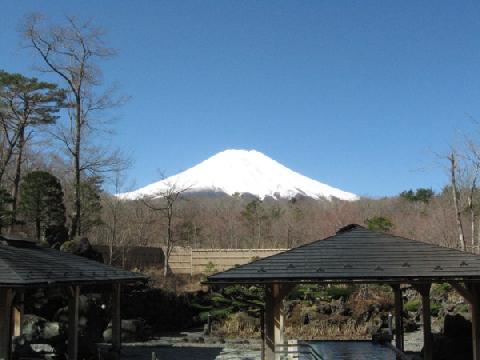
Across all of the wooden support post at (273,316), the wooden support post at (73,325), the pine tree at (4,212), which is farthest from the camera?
the pine tree at (4,212)

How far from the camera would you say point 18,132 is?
25.2 meters

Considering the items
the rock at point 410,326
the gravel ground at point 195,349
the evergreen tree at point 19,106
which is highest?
the evergreen tree at point 19,106

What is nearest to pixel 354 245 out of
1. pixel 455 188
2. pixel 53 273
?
pixel 53 273

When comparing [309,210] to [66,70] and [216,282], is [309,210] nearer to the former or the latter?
[66,70]

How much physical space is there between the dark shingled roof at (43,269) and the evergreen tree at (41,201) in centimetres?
839

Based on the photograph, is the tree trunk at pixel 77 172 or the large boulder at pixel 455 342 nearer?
the large boulder at pixel 455 342

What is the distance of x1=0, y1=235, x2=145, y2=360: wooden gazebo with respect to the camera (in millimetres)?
10016

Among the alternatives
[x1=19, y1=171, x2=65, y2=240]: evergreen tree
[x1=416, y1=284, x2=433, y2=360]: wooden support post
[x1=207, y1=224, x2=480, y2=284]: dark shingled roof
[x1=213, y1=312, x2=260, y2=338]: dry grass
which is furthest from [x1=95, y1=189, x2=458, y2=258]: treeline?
[x1=207, y1=224, x2=480, y2=284]: dark shingled roof

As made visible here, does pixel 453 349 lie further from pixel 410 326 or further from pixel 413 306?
pixel 413 306

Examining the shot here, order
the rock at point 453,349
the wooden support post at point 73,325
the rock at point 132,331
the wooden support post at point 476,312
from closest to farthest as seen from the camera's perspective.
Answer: the wooden support post at point 476,312 → the wooden support post at point 73,325 → the rock at point 453,349 → the rock at point 132,331

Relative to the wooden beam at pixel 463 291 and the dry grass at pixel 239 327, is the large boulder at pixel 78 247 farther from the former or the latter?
the wooden beam at pixel 463 291

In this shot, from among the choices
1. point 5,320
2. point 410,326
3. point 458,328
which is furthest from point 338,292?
point 5,320

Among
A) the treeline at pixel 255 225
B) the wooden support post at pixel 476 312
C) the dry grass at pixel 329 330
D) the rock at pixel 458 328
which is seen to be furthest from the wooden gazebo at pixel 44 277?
the treeline at pixel 255 225

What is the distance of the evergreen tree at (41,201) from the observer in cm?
2220
